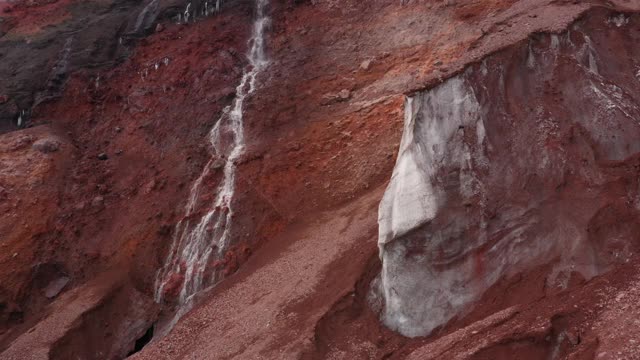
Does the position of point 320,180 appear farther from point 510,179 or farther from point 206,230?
point 510,179

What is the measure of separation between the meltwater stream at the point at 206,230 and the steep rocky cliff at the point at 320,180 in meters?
0.07

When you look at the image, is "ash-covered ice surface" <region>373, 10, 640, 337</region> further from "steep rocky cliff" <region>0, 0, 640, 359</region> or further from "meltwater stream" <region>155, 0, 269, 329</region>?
"meltwater stream" <region>155, 0, 269, 329</region>

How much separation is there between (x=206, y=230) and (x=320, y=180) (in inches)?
169

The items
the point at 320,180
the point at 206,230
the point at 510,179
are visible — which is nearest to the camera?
the point at 510,179

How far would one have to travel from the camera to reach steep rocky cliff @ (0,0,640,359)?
12734mm

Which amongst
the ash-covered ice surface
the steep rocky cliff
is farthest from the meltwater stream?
the ash-covered ice surface

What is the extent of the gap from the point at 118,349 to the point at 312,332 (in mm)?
7541

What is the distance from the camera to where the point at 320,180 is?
19.9 metres

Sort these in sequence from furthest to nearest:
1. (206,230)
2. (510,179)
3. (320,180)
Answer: (320,180) → (206,230) → (510,179)

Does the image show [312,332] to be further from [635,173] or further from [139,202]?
[139,202]

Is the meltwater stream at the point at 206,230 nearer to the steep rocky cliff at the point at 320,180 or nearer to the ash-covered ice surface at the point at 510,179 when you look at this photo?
the steep rocky cliff at the point at 320,180

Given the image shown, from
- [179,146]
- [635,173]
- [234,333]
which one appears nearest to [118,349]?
[234,333]

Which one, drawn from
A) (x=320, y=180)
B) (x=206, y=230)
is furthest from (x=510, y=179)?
(x=206, y=230)

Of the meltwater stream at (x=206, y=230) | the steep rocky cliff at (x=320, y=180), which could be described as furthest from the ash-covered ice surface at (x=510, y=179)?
the meltwater stream at (x=206, y=230)
